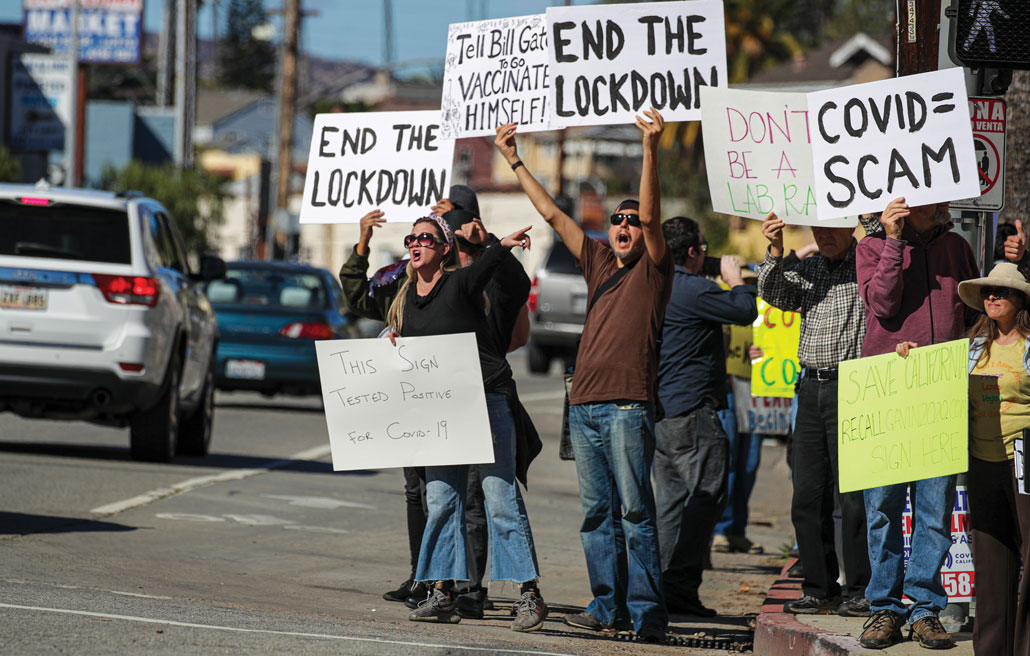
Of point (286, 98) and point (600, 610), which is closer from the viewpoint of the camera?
point (600, 610)

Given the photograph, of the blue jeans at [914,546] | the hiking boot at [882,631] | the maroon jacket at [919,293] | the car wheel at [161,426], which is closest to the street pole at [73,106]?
the car wheel at [161,426]

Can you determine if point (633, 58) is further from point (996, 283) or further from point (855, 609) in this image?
point (855, 609)

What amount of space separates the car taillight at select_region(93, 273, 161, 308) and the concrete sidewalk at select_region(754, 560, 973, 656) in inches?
240

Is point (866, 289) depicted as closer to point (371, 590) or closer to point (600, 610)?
point (600, 610)

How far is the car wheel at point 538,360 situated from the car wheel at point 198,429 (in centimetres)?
1297

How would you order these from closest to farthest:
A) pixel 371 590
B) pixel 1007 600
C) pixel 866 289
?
1. pixel 1007 600
2. pixel 866 289
3. pixel 371 590

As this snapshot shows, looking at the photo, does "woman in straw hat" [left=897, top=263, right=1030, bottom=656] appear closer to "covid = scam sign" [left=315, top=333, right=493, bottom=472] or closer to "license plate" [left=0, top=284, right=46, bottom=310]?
"covid = scam sign" [left=315, top=333, right=493, bottom=472]

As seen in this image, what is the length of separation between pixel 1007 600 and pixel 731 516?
17.2 ft

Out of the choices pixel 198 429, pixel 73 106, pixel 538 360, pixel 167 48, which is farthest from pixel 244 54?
pixel 198 429

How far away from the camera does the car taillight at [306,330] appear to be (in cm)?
1950

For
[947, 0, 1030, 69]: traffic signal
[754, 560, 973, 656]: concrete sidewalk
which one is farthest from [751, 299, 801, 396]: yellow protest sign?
[947, 0, 1030, 69]: traffic signal

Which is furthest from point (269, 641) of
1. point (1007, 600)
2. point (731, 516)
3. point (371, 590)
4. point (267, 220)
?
point (267, 220)

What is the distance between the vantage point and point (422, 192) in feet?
30.4

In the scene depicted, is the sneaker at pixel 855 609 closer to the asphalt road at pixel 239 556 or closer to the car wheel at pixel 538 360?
the asphalt road at pixel 239 556
